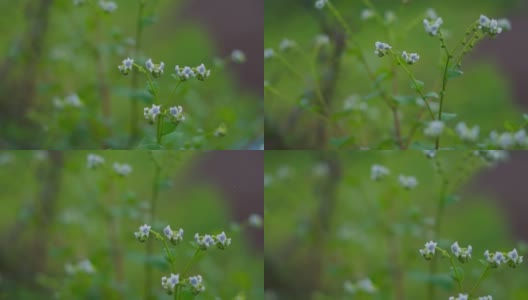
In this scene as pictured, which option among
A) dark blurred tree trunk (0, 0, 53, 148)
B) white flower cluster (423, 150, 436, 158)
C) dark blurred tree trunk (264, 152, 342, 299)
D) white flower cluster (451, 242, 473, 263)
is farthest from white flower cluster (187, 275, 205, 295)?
dark blurred tree trunk (0, 0, 53, 148)

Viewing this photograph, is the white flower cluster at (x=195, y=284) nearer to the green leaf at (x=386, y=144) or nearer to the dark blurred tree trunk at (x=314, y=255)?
the green leaf at (x=386, y=144)

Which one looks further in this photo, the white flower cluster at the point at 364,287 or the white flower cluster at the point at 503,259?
the white flower cluster at the point at 364,287

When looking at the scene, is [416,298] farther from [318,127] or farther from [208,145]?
[208,145]

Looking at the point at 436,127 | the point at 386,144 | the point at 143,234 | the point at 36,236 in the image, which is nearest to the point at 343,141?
the point at 386,144

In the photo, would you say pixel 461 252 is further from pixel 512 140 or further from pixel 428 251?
pixel 512 140

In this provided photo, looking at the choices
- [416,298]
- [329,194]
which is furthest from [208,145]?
[416,298]

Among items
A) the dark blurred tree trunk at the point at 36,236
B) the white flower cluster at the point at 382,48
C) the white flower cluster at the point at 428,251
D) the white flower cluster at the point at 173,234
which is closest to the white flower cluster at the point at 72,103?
the dark blurred tree trunk at the point at 36,236

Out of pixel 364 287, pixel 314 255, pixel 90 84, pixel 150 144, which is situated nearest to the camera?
pixel 150 144

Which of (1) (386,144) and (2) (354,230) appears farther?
(2) (354,230)
